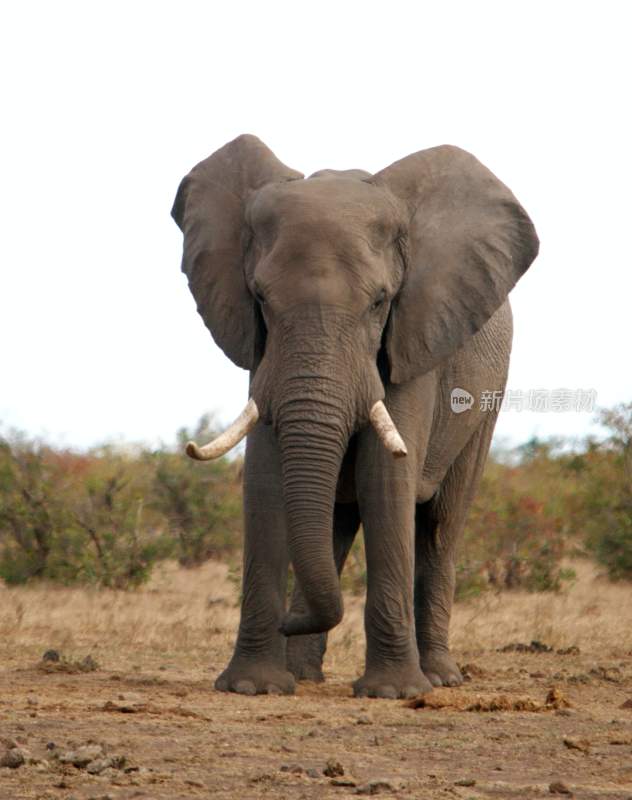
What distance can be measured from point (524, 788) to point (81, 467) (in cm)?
2197

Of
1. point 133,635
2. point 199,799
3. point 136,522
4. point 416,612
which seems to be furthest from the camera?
point 136,522

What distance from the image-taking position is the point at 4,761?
5812 millimetres

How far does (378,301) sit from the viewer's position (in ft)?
27.5

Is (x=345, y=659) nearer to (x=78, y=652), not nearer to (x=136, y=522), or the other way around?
(x=78, y=652)

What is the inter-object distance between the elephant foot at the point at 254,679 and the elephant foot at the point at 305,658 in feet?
3.14

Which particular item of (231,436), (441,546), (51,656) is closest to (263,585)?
(231,436)

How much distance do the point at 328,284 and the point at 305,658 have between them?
8.51 ft

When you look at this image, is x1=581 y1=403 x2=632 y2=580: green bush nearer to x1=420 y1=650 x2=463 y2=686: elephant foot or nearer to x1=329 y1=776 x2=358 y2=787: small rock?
x1=420 y1=650 x2=463 y2=686: elephant foot

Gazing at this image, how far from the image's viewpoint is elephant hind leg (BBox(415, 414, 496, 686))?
10227 mm

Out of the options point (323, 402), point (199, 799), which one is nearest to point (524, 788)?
point (199, 799)

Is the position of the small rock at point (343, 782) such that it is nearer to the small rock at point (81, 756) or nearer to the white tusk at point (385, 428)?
the small rock at point (81, 756)

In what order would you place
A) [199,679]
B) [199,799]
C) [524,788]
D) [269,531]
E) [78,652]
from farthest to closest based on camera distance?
[78,652] < [199,679] < [269,531] < [524,788] < [199,799]

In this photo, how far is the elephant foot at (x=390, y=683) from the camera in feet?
28.0

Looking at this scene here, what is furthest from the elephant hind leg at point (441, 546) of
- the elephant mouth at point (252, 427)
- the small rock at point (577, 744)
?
the small rock at point (577, 744)
